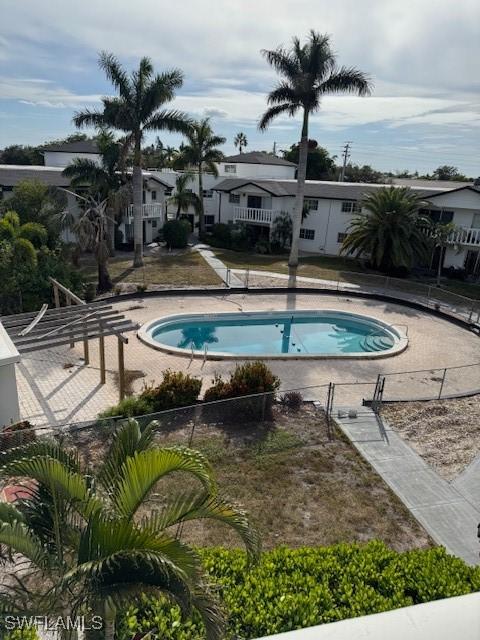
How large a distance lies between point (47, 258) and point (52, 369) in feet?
23.2

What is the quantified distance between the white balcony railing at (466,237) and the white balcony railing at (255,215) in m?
15.4

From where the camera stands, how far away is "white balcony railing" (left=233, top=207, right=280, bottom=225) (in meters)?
42.6

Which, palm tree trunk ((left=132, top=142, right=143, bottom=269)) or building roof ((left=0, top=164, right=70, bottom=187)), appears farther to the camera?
building roof ((left=0, top=164, right=70, bottom=187))

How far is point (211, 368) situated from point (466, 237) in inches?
986

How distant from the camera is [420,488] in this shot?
1151cm

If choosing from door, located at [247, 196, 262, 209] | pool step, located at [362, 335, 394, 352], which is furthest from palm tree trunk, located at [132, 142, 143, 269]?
pool step, located at [362, 335, 394, 352]

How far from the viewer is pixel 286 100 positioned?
1266 inches

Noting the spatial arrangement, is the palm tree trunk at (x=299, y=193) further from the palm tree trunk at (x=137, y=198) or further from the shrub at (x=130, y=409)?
the shrub at (x=130, y=409)

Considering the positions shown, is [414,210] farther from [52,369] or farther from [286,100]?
[52,369]

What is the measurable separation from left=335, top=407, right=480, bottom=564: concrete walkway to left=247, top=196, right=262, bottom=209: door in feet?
106

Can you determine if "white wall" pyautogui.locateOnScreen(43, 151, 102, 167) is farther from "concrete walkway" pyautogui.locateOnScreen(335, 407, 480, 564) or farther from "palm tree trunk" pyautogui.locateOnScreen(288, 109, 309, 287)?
"concrete walkway" pyautogui.locateOnScreen(335, 407, 480, 564)

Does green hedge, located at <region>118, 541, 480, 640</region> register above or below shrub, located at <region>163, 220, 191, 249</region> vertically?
below

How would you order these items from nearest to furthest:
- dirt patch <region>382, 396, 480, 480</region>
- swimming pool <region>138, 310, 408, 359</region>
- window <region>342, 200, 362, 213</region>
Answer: dirt patch <region>382, 396, 480, 480</region> < swimming pool <region>138, 310, 408, 359</region> < window <region>342, 200, 362, 213</region>

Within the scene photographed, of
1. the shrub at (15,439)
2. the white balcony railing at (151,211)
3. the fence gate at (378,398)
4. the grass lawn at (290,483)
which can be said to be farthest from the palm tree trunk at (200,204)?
the shrub at (15,439)
